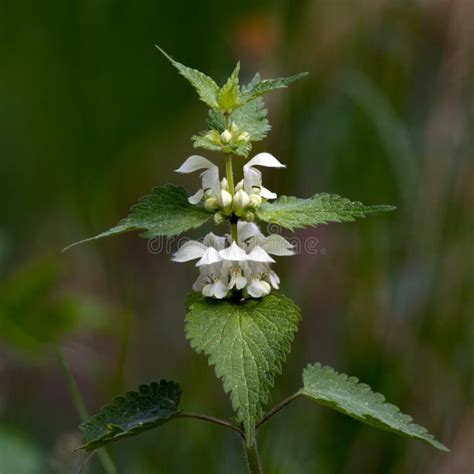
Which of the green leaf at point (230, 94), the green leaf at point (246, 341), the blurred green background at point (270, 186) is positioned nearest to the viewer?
the green leaf at point (246, 341)

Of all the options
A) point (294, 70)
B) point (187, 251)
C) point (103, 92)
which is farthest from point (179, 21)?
point (187, 251)

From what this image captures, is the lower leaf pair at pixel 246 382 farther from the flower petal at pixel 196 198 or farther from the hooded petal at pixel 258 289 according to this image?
the flower petal at pixel 196 198

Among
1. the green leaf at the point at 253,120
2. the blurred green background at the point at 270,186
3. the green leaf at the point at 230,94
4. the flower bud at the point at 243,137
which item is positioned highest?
the green leaf at the point at 230,94

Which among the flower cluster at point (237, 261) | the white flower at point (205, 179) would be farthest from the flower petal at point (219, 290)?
the white flower at point (205, 179)

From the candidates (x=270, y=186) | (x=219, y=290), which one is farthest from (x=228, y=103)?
(x=270, y=186)

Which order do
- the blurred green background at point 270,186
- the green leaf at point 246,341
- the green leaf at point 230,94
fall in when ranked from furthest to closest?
the blurred green background at point 270,186 < the green leaf at point 230,94 < the green leaf at point 246,341

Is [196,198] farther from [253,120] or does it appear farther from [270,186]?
[270,186]

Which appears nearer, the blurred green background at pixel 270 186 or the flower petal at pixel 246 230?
the flower petal at pixel 246 230
